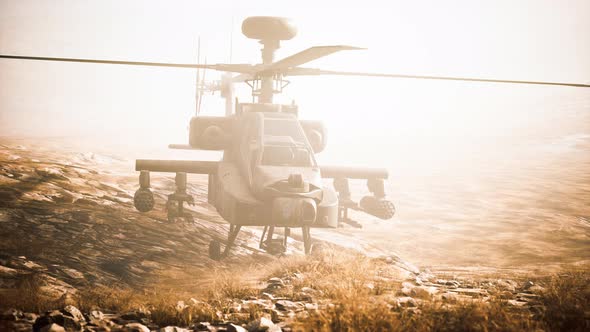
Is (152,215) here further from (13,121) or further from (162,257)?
(13,121)

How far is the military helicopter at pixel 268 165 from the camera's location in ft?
29.9

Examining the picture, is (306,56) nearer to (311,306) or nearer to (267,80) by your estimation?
(267,80)

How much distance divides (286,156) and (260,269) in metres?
2.56

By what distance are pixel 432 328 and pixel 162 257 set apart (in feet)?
23.2

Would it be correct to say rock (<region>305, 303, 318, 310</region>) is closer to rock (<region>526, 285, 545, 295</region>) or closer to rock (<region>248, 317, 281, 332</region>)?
rock (<region>248, 317, 281, 332</region>)

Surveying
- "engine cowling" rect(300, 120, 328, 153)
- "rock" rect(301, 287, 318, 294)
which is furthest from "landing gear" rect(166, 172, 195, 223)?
"rock" rect(301, 287, 318, 294)

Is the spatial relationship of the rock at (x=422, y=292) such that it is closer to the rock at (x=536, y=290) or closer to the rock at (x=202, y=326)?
the rock at (x=536, y=290)

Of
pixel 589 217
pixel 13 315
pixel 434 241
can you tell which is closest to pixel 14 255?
pixel 13 315

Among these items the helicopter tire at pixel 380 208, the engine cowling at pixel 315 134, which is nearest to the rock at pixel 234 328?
the engine cowling at pixel 315 134

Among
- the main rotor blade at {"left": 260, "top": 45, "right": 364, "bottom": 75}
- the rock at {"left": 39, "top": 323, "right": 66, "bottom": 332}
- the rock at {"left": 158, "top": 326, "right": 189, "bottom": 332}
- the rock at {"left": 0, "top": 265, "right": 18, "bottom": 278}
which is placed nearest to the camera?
the rock at {"left": 39, "top": 323, "right": 66, "bottom": 332}

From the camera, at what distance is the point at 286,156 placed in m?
9.98

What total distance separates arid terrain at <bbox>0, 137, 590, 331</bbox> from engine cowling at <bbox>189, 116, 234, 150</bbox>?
250 cm

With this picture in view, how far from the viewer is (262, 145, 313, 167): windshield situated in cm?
988

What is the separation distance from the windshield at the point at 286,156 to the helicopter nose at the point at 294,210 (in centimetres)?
112
